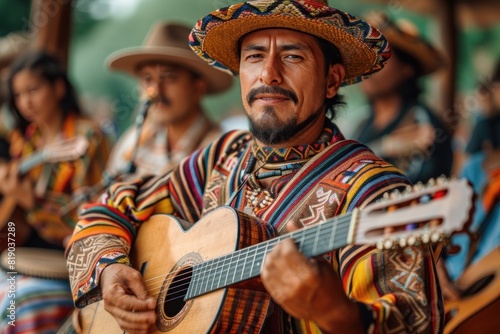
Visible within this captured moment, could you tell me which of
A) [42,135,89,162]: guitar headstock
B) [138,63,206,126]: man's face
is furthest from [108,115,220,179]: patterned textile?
[42,135,89,162]: guitar headstock

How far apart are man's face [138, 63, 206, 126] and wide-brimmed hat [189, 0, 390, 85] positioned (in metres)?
1.95

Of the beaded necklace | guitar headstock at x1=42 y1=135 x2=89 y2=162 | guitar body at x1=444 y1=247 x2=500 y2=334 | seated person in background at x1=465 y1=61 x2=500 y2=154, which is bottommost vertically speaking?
guitar headstock at x1=42 y1=135 x2=89 y2=162

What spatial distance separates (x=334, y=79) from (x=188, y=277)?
0.88 m

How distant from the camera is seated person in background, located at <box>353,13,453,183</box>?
4.77m

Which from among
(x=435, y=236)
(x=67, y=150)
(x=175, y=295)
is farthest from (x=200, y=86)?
(x=435, y=236)

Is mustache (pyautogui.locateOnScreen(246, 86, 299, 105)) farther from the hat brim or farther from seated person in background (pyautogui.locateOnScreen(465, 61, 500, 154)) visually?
seated person in background (pyautogui.locateOnScreen(465, 61, 500, 154))

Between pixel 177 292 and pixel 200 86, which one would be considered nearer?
pixel 177 292

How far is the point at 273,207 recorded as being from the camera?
8.18 feet

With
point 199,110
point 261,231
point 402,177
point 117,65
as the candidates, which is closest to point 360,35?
point 402,177

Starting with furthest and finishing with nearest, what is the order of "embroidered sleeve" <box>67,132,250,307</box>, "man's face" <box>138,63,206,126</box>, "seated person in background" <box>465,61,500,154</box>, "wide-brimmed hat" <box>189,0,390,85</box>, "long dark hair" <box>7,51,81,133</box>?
1. "long dark hair" <box>7,51,81,133</box>
2. "seated person in background" <box>465,61,500,154</box>
3. "man's face" <box>138,63,206,126</box>
4. "embroidered sleeve" <box>67,132,250,307</box>
5. "wide-brimmed hat" <box>189,0,390,85</box>

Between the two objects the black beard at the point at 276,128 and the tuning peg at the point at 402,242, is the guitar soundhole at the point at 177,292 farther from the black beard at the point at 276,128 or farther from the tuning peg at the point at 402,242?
the tuning peg at the point at 402,242

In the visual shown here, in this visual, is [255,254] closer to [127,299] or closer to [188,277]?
[188,277]

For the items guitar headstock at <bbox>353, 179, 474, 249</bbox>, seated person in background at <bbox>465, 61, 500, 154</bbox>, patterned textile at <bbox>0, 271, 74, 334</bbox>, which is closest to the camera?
guitar headstock at <bbox>353, 179, 474, 249</bbox>

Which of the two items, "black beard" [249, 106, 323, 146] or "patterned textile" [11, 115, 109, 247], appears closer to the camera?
"black beard" [249, 106, 323, 146]
